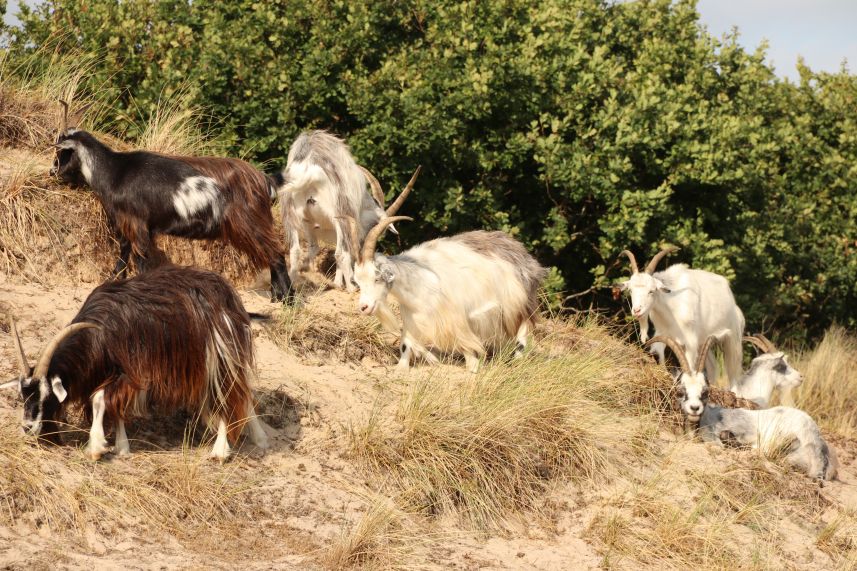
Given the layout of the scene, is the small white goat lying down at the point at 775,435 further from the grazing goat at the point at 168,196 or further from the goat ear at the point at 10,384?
the goat ear at the point at 10,384

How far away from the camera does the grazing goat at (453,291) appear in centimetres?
855

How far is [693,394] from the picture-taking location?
9.15 m

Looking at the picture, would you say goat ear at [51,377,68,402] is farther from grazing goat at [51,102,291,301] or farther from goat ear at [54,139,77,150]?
goat ear at [54,139,77,150]

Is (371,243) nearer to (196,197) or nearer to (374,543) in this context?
(196,197)

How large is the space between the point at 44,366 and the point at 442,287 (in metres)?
3.29

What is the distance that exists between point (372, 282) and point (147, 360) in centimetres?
236

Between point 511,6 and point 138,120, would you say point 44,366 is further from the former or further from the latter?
point 511,6

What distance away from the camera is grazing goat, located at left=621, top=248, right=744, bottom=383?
969cm

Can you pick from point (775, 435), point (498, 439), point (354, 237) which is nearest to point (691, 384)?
point (775, 435)

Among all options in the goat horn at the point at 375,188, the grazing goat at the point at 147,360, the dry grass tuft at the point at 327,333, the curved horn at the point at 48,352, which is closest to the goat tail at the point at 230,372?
the grazing goat at the point at 147,360

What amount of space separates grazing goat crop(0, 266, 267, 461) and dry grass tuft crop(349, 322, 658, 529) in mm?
1034

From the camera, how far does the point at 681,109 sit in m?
11.5

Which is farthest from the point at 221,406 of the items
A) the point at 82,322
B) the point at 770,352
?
the point at 770,352

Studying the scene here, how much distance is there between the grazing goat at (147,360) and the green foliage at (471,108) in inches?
168
